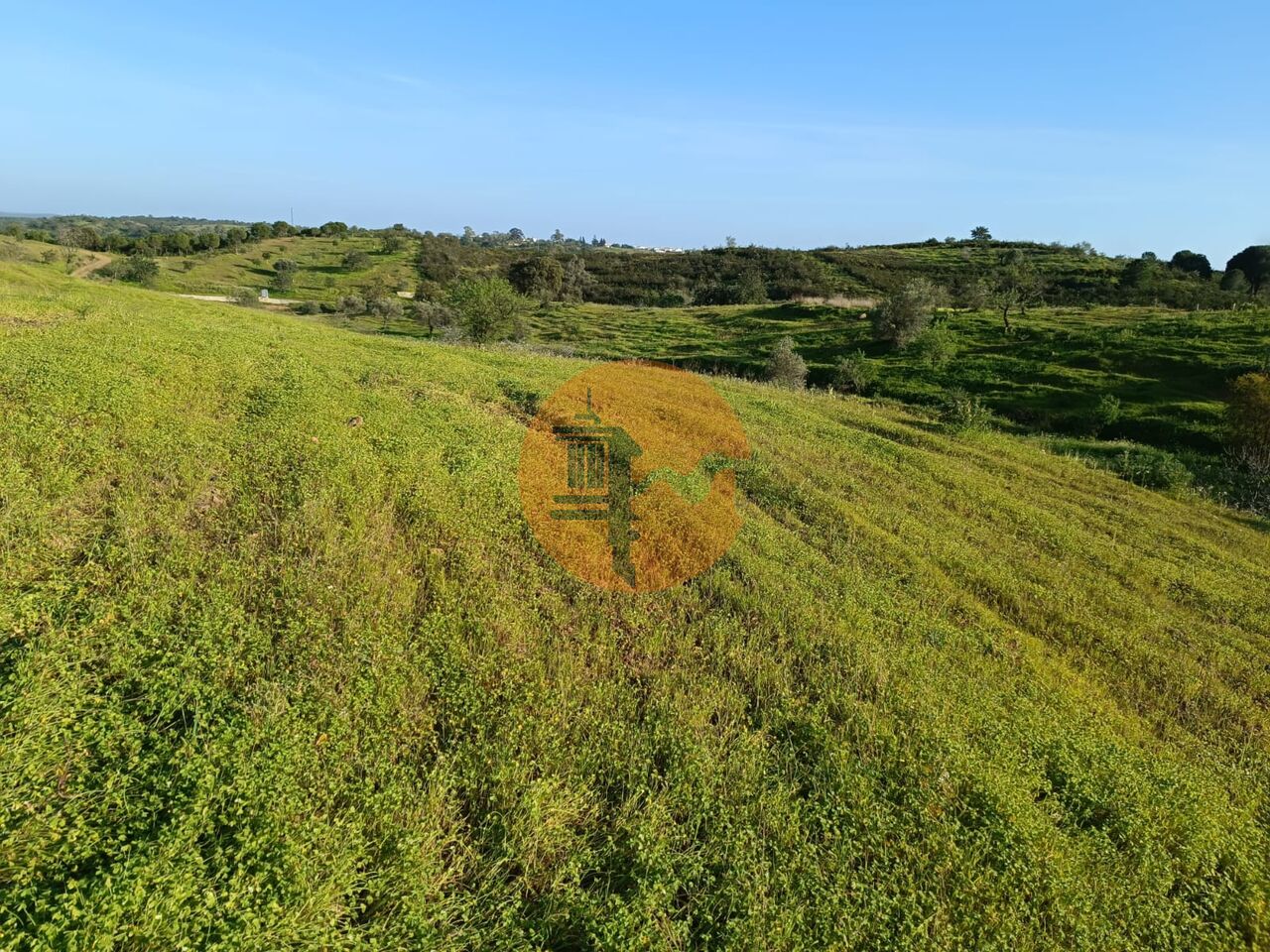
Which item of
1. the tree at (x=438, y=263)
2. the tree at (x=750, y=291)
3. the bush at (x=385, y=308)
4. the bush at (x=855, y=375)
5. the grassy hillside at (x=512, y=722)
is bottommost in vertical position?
the grassy hillside at (x=512, y=722)

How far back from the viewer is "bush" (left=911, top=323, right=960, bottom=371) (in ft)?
107

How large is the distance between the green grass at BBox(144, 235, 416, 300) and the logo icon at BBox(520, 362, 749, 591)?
236 feet

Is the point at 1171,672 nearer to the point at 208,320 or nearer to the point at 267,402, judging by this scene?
the point at 267,402

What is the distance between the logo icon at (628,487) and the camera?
712 cm

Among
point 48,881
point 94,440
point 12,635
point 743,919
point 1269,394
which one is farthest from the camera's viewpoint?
point 1269,394

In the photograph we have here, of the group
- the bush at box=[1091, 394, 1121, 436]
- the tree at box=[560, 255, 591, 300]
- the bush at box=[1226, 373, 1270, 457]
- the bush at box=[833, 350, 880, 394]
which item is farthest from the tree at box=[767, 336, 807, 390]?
the tree at box=[560, 255, 591, 300]

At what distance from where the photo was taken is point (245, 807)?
319 centimetres

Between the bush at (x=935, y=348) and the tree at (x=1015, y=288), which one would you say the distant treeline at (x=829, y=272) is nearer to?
the tree at (x=1015, y=288)

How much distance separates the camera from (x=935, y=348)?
33.1m

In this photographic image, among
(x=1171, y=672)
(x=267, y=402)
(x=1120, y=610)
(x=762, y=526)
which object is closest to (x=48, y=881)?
(x=267, y=402)

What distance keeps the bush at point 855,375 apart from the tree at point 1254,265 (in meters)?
45.0

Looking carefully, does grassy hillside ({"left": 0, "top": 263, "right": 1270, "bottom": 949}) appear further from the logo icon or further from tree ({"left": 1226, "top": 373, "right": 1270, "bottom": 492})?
tree ({"left": 1226, "top": 373, "right": 1270, "bottom": 492})

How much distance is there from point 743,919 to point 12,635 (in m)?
5.15

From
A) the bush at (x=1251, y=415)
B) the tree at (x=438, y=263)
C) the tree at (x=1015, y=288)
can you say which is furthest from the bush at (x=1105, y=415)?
the tree at (x=438, y=263)
